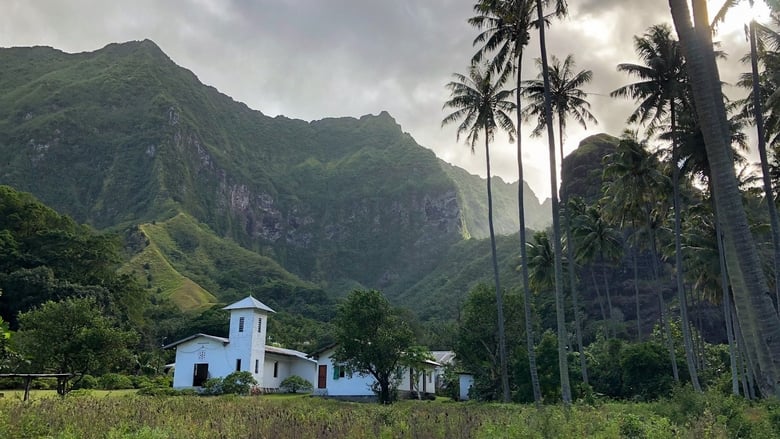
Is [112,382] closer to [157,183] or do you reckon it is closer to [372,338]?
[372,338]

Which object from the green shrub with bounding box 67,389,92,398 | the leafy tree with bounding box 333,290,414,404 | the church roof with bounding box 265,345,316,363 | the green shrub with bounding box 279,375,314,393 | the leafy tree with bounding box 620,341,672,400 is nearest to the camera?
the green shrub with bounding box 67,389,92,398

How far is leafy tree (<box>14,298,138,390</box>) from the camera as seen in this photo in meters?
25.5

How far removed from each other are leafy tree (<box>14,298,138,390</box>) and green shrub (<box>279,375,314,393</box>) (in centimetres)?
1982

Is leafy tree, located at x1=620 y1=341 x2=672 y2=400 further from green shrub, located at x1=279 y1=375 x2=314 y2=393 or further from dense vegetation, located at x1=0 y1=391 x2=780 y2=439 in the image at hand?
green shrub, located at x1=279 y1=375 x2=314 y2=393

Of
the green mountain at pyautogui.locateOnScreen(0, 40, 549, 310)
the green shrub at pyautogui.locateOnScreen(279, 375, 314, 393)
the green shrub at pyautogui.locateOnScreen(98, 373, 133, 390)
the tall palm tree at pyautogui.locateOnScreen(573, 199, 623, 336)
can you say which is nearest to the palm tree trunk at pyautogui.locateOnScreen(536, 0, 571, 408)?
the tall palm tree at pyautogui.locateOnScreen(573, 199, 623, 336)

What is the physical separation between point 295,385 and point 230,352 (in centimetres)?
622

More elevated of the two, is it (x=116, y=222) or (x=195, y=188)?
(x=195, y=188)

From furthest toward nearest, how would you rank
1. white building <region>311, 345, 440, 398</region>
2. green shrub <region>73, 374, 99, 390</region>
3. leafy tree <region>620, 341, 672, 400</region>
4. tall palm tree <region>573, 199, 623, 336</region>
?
tall palm tree <region>573, 199, 623, 336</region>, white building <region>311, 345, 440, 398</region>, green shrub <region>73, 374, 99, 390</region>, leafy tree <region>620, 341, 672, 400</region>

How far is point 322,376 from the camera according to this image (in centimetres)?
4250

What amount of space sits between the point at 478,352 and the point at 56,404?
28.8 metres

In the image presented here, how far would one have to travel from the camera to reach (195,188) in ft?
551

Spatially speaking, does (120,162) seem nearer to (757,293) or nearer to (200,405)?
(200,405)

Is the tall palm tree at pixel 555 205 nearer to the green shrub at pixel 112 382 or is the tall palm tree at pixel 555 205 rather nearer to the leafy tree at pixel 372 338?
the leafy tree at pixel 372 338

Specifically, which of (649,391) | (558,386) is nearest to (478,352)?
(558,386)
